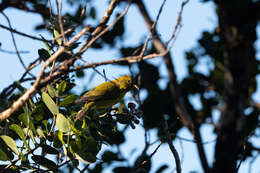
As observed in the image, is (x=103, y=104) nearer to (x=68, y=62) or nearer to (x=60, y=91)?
(x=60, y=91)

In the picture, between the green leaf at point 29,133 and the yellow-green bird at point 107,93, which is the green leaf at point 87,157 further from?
the yellow-green bird at point 107,93

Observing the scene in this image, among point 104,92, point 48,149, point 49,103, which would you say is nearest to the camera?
point 49,103

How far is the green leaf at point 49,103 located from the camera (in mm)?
2963

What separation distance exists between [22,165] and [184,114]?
1663mm

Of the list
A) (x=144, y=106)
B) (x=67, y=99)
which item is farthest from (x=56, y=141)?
(x=144, y=106)

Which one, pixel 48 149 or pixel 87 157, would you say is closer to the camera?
pixel 87 157

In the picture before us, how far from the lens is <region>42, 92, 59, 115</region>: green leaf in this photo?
9.72 ft

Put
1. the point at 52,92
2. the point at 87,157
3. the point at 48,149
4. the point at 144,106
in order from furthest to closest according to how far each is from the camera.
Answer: the point at 144,106
the point at 52,92
the point at 48,149
the point at 87,157

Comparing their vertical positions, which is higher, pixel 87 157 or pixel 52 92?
pixel 52 92

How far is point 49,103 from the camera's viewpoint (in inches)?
117

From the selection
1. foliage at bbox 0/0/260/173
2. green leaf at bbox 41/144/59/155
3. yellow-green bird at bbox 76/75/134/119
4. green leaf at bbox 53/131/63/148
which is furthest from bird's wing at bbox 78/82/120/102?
green leaf at bbox 53/131/63/148

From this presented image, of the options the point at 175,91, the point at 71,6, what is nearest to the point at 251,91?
the point at 175,91

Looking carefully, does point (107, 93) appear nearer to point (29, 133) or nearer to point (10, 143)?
point (29, 133)

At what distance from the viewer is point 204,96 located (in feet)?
13.4
